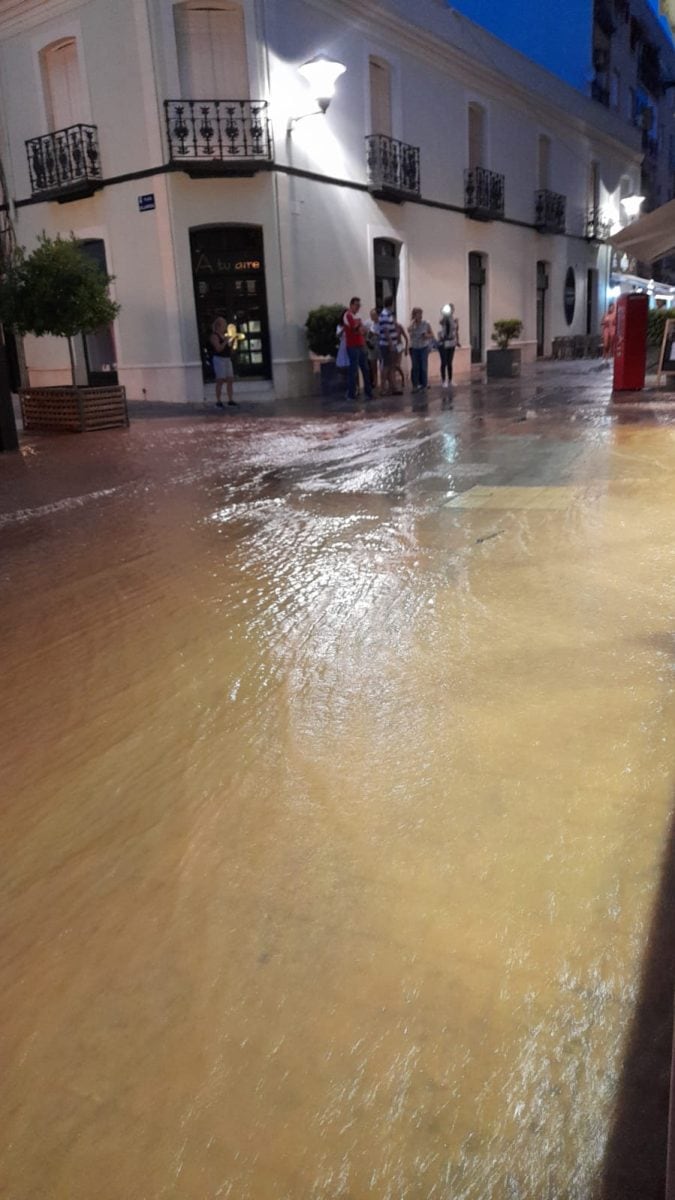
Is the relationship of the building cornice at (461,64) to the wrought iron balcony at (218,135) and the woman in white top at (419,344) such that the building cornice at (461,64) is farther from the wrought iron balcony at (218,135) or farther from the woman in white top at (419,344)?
Answer: the woman in white top at (419,344)

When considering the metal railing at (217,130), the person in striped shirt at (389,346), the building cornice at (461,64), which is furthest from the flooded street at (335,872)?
the building cornice at (461,64)

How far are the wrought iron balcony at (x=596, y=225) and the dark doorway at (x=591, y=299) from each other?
1074 millimetres

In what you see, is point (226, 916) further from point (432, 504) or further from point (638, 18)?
point (638, 18)

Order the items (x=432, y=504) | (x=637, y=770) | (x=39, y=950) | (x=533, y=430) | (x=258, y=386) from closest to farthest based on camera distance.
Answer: (x=39, y=950)
(x=637, y=770)
(x=432, y=504)
(x=533, y=430)
(x=258, y=386)

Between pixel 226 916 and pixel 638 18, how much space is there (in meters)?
41.3

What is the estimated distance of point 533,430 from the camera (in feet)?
31.1

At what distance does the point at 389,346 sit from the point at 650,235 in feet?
14.1

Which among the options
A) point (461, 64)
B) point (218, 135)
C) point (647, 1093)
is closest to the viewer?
point (647, 1093)

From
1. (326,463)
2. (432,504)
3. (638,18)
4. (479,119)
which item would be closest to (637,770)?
(432,504)

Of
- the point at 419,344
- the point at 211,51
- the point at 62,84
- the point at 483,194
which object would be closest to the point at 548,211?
the point at 483,194

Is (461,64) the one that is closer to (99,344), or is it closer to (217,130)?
(217,130)

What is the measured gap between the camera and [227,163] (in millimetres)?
14570

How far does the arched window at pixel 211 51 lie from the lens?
A: 14.6 meters

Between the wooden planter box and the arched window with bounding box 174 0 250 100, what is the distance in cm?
678
